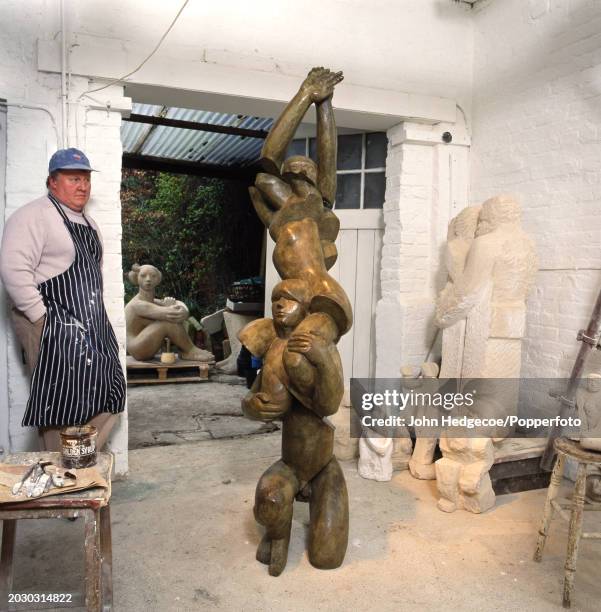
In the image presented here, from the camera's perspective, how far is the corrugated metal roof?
18.3ft

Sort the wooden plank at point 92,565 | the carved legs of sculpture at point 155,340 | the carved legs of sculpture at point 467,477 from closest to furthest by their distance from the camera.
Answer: the wooden plank at point 92,565
the carved legs of sculpture at point 467,477
the carved legs of sculpture at point 155,340

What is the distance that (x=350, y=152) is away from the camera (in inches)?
196

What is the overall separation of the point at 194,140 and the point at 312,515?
16.9 feet

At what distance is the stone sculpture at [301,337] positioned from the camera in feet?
7.65

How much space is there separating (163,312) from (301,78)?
3595 mm

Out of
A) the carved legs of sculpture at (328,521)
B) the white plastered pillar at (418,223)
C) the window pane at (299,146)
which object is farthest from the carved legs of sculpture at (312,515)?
the window pane at (299,146)

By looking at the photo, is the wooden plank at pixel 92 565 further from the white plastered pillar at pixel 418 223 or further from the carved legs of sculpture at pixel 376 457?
the white plastered pillar at pixel 418 223

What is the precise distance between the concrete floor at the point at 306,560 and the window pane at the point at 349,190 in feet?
8.15

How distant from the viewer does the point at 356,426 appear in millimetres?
3963

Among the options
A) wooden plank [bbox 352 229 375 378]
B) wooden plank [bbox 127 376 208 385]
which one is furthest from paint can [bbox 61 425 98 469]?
wooden plank [bbox 127 376 208 385]

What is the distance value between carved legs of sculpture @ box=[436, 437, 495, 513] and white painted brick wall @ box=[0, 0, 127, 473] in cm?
242

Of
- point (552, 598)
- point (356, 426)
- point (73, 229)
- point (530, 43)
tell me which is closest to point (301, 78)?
point (530, 43)

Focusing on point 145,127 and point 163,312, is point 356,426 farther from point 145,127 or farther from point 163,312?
point 145,127

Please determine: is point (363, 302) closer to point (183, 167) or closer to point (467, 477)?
point (467, 477)
